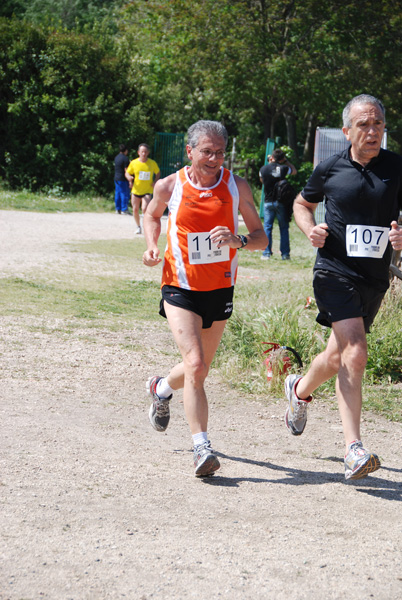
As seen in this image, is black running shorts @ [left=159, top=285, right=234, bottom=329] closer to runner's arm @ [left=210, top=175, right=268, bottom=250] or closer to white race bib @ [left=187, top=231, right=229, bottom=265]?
white race bib @ [left=187, top=231, right=229, bottom=265]

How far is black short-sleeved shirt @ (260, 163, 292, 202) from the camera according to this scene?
14.6 metres

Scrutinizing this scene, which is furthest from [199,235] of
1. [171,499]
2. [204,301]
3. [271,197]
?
[271,197]

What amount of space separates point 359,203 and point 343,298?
54 cm

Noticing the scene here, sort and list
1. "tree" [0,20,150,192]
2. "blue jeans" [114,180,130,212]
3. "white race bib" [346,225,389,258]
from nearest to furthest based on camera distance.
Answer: "white race bib" [346,225,389,258] → "blue jeans" [114,180,130,212] → "tree" [0,20,150,192]

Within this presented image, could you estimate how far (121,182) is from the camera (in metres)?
23.1

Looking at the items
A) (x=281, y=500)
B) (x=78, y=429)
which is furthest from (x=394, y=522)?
(x=78, y=429)

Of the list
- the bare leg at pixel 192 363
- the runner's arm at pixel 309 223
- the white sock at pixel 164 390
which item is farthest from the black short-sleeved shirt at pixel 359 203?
the white sock at pixel 164 390

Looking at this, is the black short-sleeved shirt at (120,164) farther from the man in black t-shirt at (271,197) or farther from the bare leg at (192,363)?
the bare leg at (192,363)

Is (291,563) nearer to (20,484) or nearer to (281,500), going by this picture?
(281,500)

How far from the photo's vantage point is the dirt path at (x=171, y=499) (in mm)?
3066

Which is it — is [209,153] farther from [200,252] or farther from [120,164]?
[120,164]

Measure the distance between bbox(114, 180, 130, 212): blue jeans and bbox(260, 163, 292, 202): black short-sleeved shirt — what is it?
9.23 metres

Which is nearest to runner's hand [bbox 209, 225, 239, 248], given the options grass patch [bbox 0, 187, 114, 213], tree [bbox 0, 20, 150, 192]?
grass patch [bbox 0, 187, 114, 213]

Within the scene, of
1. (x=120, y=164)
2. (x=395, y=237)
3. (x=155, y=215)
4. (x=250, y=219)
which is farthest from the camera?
(x=120, y=164)
